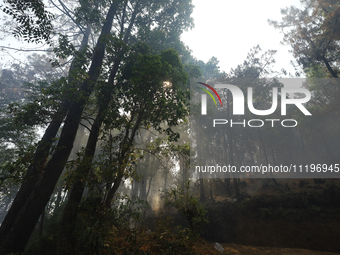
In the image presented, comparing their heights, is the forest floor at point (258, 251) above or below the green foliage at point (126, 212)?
below

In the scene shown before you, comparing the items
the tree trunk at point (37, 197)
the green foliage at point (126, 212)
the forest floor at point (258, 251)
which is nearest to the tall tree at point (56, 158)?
the tree trunk at point (37, 197)

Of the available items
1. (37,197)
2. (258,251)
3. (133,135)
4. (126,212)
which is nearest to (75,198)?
(37,197)

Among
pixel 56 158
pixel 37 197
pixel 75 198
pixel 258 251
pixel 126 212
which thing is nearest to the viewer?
pixel 126 212

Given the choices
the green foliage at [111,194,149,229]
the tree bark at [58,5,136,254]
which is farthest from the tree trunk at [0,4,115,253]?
the green foliage at [111,194,149,229]

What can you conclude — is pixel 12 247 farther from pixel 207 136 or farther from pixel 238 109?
pixel 207 136

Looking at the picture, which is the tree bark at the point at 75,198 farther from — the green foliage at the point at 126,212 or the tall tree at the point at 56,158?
the green foliage at the point at 126,212

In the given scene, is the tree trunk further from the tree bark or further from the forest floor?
the forest floor

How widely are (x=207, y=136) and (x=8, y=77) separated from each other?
28999 millimetres

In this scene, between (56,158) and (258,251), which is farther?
(258,251)

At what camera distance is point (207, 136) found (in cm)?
2294

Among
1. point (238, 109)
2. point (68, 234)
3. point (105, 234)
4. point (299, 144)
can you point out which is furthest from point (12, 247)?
point (299, 144)

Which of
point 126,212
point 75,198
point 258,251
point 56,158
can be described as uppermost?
point 56,158

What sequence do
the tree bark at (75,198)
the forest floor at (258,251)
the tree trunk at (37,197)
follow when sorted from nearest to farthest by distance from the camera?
the tree bark at (75,198)
the tree trunk at (37,197)
the forest floor at (258,251)

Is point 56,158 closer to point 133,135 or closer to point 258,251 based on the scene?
point 133,135
